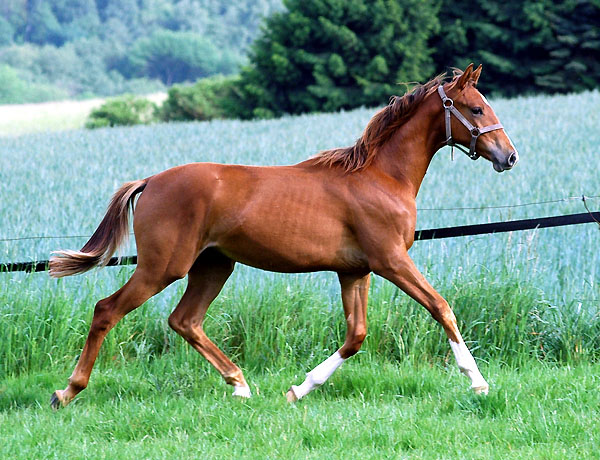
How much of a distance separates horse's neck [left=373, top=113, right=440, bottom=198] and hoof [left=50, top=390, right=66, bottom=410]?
2325mm

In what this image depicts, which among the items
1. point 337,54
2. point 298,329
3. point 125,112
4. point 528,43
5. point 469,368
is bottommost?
point 125,112

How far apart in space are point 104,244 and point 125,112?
1571 inches

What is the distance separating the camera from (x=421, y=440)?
4191 mm

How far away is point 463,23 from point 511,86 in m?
3.95

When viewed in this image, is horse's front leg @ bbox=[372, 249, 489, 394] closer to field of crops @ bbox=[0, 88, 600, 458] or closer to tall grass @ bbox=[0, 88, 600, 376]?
field of crops @ bbox=[0, 88, 600, 458]

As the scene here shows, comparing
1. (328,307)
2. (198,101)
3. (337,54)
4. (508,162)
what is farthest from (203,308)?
(198,101)

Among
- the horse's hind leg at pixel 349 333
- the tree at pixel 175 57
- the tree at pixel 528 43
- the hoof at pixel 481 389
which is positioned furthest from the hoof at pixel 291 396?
the tree at pixel 175 57

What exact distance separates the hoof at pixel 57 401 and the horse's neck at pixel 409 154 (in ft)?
7.63

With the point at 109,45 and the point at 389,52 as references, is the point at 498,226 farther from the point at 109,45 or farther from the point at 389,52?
the point at 109,45

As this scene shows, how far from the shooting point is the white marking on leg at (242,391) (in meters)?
4.92

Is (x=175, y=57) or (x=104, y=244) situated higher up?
(x=104, y=244)

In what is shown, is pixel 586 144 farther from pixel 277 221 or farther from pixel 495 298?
pixel 277 221

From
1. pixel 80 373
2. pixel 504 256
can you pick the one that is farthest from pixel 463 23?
pixel 80 373

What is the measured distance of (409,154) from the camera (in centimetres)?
497
